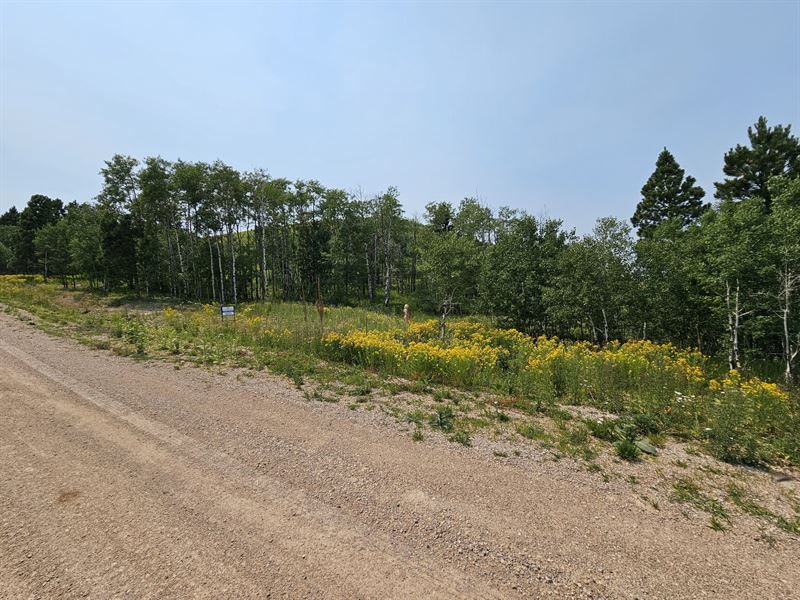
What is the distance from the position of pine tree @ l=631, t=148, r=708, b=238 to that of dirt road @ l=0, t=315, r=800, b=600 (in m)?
32.9

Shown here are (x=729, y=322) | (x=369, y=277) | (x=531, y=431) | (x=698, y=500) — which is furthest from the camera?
(x=369, y=277)

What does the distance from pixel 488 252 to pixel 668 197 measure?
20709mm

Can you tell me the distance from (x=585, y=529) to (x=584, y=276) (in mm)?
15622

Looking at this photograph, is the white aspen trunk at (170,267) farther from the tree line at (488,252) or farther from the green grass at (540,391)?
the green grass at (540,391)

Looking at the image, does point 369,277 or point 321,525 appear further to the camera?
point 369,277

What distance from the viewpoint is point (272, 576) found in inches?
100

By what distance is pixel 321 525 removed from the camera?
3.12m

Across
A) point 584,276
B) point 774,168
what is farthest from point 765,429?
point 774,168

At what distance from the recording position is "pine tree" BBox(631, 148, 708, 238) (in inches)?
1147

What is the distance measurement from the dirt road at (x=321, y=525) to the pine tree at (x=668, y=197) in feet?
108

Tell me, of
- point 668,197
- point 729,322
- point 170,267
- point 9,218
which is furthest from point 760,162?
point 9,218

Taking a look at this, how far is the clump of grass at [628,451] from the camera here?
14.6 ft

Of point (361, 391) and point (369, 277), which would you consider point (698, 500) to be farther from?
point (369, 277)

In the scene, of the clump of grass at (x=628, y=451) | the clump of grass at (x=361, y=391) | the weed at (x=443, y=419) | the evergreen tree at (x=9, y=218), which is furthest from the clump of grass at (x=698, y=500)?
the evergreen tree at (x=9, y=218)
